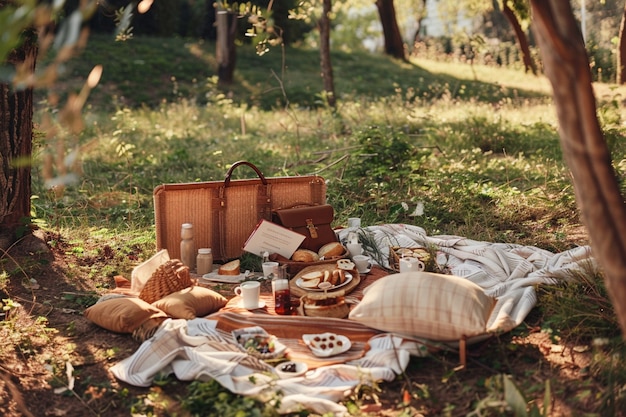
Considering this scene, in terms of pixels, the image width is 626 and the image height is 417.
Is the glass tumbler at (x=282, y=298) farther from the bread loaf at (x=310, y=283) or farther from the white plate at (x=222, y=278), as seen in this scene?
the white plate at (x=222, y=278)

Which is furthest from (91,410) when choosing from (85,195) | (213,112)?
(213,112)

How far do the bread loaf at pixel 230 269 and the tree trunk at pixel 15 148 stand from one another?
5.00ft

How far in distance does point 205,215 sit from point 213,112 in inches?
276

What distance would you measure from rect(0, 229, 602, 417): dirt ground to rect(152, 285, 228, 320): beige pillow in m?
0.27

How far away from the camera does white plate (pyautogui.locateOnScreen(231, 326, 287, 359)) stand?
11.9 feet

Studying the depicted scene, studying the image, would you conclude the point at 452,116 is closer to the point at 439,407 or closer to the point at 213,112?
the point at 213,112

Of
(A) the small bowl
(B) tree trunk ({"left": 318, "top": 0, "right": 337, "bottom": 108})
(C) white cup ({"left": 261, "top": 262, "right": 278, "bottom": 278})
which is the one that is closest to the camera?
(A) the small bowl

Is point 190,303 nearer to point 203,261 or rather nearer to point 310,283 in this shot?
point 310,283

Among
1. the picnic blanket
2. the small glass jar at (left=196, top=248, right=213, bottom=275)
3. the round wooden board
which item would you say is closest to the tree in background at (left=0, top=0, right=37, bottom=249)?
the small glass jar at (left=196, top=248, right=213, bottom=275)

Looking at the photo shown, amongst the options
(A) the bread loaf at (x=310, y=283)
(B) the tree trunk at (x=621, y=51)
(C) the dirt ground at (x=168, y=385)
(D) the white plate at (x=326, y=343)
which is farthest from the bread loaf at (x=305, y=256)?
(B) the tree trunk at (x=621, y=51)

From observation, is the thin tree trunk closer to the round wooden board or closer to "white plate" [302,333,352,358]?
the round wooden board

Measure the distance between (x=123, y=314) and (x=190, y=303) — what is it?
0.39 metres

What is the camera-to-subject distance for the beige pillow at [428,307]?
3508 mm

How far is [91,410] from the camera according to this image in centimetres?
326
